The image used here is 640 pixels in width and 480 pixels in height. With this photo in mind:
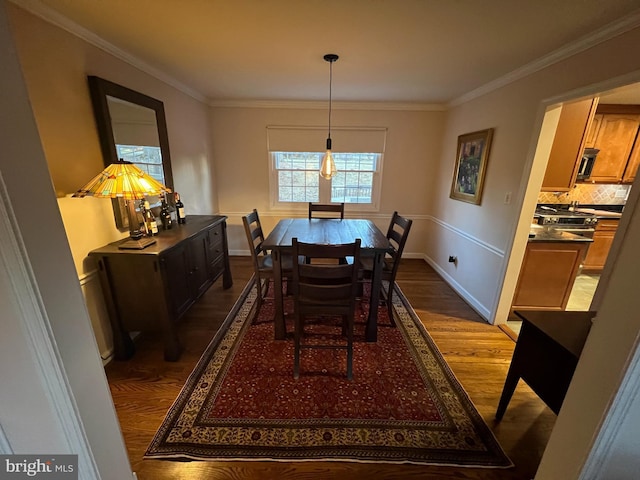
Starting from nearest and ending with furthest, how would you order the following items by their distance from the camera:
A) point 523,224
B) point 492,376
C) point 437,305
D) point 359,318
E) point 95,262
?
point 95,262 → point 492,376 → point 523,224 → point 359,318 → point 437,305

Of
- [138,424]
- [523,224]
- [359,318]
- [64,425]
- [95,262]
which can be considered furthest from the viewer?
[359,318]

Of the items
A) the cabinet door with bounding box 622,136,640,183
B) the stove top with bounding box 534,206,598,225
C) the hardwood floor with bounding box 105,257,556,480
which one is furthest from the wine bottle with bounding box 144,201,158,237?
the cabinet door with bounding box 622,136,640,183

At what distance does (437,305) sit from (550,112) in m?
2.00

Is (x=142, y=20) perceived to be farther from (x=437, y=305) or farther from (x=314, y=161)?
(x=437, y=305)

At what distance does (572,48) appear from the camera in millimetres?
1769

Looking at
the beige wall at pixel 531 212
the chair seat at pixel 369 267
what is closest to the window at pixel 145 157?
the chair seat at pixel 369 267

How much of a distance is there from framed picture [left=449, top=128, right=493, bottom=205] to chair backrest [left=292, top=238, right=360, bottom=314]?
2.04m

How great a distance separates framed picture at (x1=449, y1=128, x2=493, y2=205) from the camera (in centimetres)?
276

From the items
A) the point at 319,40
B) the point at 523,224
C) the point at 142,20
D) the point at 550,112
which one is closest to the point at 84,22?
the point at 142,20

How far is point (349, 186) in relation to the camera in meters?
4.02

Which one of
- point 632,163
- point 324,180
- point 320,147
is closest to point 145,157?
point 320,147

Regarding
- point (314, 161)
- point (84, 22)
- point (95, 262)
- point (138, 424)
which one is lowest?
point (138, 424)

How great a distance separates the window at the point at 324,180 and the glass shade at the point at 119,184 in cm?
238

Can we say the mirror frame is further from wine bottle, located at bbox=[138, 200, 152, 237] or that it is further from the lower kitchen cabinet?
the lower kitchen cabinet
